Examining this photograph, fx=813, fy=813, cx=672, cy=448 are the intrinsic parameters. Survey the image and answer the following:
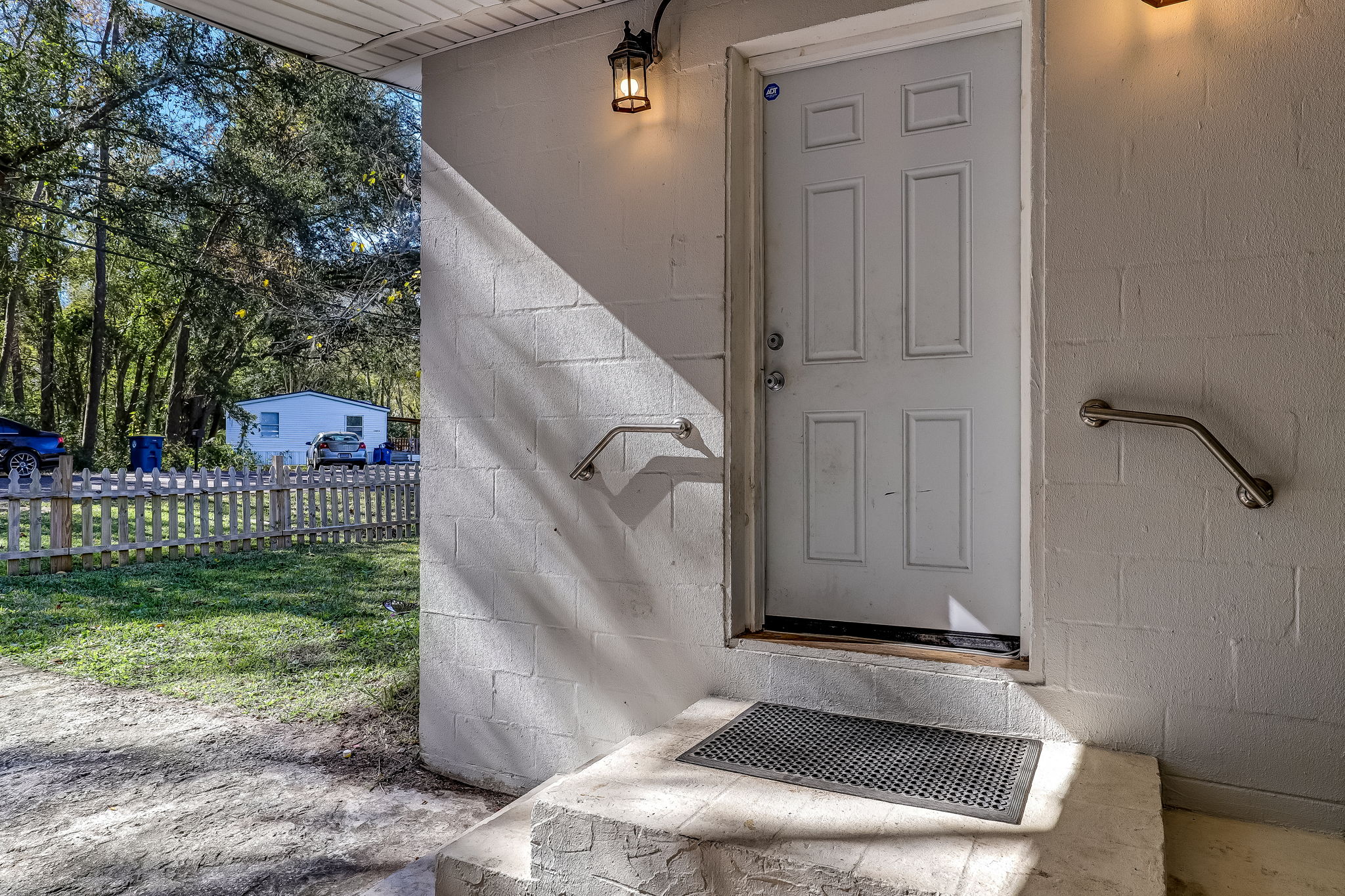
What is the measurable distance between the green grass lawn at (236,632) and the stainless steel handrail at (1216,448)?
3438mm

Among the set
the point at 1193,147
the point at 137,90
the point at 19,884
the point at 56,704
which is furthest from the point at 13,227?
the point at 1193,147

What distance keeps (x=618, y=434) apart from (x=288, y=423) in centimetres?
2282

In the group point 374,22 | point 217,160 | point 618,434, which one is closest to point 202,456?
point 217,160

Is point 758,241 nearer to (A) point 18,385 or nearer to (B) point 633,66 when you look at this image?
(B) point 633,66

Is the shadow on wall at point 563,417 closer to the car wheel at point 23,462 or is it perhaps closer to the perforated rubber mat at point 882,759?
the perforated rubber mat at point 882,759

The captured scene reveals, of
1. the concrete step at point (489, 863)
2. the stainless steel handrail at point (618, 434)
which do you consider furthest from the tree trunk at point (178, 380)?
the concrete step at point (489, 863)

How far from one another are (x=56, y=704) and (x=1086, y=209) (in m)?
5.24

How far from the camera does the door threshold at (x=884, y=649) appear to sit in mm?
2465

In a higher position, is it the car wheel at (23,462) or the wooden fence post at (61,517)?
the car wheel at (23,462)

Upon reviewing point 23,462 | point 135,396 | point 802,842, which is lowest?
point 802,842

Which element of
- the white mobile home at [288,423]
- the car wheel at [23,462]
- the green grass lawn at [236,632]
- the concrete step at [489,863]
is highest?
the white mobile home at [288,423]

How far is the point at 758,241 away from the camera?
9.74 ft

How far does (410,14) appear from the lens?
10.2 feet

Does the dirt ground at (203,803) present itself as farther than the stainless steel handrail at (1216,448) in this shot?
Yes
